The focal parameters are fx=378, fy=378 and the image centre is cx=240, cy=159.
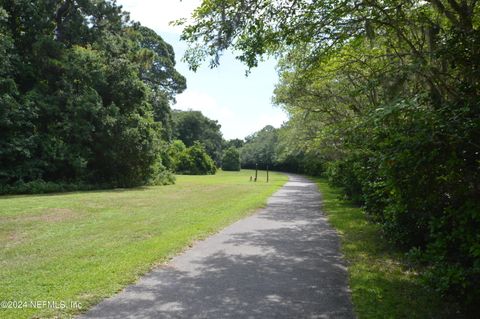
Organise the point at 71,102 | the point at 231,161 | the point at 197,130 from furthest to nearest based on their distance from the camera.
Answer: the point at 197,130, the point at 231,161, the point at 71,102

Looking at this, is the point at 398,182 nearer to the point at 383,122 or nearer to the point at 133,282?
the point at 383,122

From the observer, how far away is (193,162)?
59062mm

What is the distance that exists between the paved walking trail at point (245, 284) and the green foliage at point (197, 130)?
233 feet

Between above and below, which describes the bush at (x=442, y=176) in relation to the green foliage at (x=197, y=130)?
below

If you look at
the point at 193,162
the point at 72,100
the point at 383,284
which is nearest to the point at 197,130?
the point at 193,162

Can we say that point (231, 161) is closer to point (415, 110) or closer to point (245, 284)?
point (245, 284)

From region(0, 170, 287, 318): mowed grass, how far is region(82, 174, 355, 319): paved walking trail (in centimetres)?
45

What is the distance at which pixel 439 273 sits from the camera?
4.34 metres

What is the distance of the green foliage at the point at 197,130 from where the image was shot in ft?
267

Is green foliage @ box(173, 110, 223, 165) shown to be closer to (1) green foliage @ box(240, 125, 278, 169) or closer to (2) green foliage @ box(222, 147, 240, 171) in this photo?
(2) green foliage @ box(222, 147, 240, 171)

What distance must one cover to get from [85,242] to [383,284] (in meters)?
6.71

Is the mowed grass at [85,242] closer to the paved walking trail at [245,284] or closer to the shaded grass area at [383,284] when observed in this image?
the paved walking trail at [245,284]

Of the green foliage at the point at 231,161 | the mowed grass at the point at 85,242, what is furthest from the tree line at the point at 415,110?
the green foliage at the point at 231,161

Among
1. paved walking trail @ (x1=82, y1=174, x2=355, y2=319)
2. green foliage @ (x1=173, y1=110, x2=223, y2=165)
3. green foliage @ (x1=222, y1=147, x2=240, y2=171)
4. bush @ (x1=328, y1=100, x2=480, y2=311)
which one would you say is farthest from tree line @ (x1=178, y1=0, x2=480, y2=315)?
green foliage @ (x1=173, y1=110, x2=223, y2=165)
